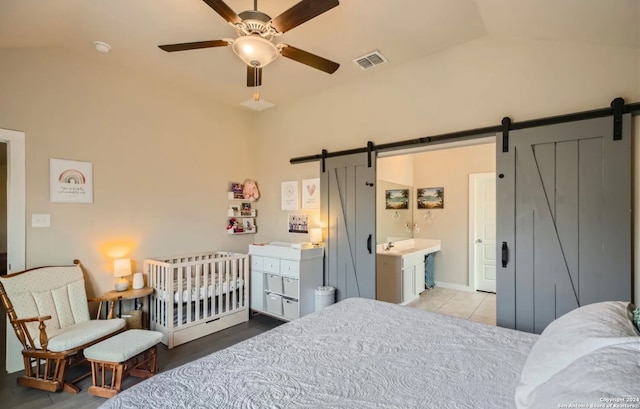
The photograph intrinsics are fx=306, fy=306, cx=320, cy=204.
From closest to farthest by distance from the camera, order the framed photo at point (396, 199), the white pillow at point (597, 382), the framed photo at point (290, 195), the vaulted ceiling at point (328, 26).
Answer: the white pillow at point (597, 382) → the vaulted ceiling at point (328, 26) → the framed photo at point (290, 195) → the framed photo at point (396, 199)

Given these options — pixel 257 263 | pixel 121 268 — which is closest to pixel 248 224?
pixel 257 263

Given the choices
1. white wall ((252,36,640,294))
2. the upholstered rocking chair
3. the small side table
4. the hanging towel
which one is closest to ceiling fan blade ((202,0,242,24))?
white wall ((252,36,640,294))

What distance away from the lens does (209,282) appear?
11.8ft

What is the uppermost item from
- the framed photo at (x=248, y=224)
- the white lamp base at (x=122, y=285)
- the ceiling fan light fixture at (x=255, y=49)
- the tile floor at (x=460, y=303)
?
the ceiling fan light fixture at (x=255, y=49)

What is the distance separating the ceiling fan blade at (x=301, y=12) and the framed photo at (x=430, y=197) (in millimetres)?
4424

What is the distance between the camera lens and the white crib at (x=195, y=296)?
3.23m

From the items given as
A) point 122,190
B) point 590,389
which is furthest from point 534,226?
point 122,190

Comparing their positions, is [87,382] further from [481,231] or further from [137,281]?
[481,231]

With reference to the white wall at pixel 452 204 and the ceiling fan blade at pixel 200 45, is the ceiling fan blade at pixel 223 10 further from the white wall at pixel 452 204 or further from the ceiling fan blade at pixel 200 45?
the white wall at pixel 452 204

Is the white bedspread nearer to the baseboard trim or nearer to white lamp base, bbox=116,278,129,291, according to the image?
white lamp base, bbox=116,278,129,291

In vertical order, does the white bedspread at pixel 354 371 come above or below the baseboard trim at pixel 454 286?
above

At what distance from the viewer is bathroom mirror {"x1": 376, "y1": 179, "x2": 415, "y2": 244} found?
192 inches

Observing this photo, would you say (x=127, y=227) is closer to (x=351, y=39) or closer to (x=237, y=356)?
(x=237, y=356)

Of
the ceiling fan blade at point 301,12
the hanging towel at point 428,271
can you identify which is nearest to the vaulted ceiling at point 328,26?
the ceiling fan blade at point 301,12
